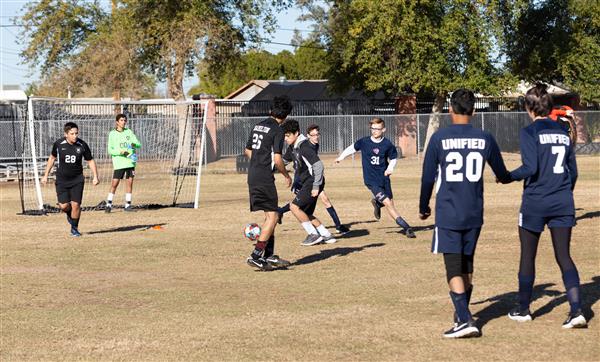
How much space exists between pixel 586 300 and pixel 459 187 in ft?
8.17

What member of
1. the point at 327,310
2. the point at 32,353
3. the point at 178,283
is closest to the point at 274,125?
the point at 178,283

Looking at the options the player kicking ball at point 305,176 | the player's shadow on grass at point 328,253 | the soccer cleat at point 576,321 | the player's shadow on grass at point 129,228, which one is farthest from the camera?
the player's shadow on grass at point 129,228

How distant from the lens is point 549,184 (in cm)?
846

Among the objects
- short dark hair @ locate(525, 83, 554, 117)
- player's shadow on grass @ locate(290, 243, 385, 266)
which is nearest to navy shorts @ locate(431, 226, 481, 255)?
short dark hair @ locate(525, 83, 554, 117)

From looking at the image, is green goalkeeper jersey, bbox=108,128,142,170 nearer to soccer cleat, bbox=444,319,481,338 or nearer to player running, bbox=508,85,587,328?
player running, bbox=508,85,587,328

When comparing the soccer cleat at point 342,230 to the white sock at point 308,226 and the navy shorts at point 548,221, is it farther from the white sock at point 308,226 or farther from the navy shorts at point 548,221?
the navy shorts at point 548,221

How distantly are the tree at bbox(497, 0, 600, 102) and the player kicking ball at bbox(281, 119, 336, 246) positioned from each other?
37390mm

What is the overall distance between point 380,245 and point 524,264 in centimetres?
605

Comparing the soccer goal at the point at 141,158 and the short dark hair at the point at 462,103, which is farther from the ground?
the short dark hair at the point at 462,103

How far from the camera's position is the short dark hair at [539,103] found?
8.54m

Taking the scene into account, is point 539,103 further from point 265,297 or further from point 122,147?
point 122,147

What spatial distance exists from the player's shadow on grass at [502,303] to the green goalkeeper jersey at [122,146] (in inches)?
467

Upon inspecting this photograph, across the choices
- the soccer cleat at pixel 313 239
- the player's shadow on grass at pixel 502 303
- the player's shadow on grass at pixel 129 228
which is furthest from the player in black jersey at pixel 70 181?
the player's shadow on grass at pixel 502 303

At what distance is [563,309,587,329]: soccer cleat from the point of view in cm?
838
